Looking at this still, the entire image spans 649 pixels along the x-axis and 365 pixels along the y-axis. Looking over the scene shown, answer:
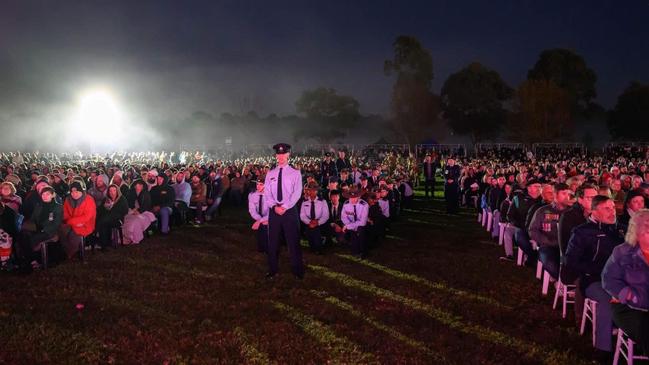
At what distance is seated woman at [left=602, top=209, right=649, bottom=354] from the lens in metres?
4.18

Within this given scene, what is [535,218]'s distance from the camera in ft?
23.8

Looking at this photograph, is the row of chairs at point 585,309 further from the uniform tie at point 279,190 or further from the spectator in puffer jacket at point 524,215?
the uniform tie at point 279,190

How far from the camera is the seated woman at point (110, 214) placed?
34.1 feet

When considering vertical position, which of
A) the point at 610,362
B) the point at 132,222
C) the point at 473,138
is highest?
the point at 473,138

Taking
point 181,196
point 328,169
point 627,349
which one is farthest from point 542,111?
point 627,349

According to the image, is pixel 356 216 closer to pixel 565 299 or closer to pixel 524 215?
pixel 524 215

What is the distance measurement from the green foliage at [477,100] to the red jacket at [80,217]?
5575 centimetres

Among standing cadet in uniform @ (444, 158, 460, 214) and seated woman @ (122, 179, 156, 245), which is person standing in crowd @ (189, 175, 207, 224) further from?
standing cadet in uniform @ (444, 158, 460, 214)

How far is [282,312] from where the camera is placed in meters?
6.46

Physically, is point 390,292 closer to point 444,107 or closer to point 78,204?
point 78,204

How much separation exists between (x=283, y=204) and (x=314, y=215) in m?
2.85

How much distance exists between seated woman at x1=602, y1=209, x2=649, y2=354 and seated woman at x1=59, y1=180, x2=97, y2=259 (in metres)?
8.49

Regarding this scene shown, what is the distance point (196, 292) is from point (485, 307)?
4.05 m

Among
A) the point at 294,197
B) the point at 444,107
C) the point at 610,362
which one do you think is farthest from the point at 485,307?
the point at 444,107
